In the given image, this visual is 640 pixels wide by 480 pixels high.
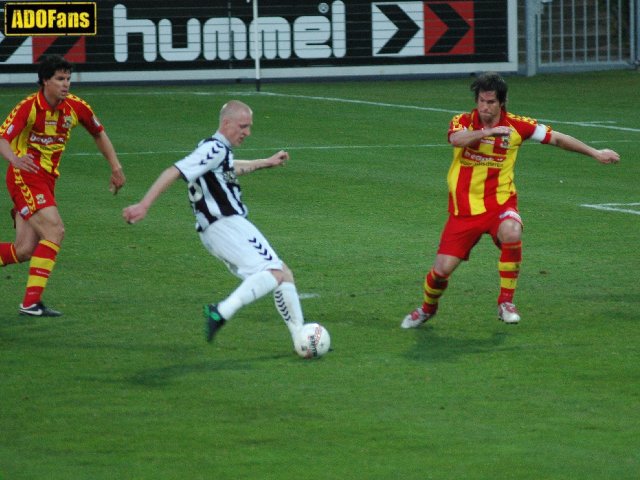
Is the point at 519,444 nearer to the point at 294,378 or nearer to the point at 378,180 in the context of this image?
the point at 294,378

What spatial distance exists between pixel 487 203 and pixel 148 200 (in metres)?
2.49

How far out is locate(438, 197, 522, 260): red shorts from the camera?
9.23 m

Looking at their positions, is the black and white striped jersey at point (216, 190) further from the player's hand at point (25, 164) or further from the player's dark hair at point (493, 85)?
the player's dark hair at point (493, 85)

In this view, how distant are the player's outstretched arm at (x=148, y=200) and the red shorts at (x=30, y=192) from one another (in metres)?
1.99

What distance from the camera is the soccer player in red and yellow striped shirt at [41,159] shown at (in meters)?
9.61

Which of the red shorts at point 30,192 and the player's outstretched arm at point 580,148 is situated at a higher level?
the player's outstretched arm at point 580,148

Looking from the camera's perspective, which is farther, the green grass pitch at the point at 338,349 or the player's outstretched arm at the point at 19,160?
the player's outstretched arm at the point at 19,160

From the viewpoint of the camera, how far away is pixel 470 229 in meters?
9.23

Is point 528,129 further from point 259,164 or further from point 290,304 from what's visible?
point 290,304

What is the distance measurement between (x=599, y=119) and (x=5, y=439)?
18382 millimetres

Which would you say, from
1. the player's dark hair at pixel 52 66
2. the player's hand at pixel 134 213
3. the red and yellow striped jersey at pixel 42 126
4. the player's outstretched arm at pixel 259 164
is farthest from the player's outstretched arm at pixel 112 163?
the player's hand at pixel 134 213

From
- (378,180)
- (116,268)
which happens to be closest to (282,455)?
(116,268)

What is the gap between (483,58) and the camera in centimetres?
3170

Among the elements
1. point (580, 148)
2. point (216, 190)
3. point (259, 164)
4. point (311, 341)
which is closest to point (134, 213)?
point (216, 190)
